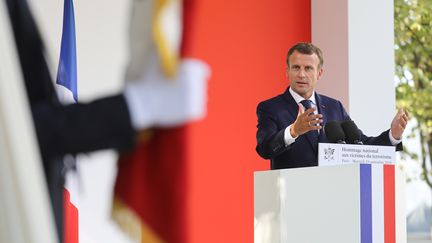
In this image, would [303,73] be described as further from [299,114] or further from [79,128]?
[79,128]

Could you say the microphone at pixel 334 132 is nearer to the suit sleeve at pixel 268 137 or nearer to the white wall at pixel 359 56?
the suit sleeve at pixel 268 137

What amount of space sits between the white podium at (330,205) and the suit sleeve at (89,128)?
321 cm

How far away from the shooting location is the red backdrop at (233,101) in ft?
22.7

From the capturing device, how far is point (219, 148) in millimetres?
6996

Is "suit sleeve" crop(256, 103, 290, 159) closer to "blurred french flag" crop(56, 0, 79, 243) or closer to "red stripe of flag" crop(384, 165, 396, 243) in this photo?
"red stripe of flag" crop(384, 165, 396, 243)

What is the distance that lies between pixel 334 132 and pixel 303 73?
447 millimetres

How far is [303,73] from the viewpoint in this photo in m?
4.61

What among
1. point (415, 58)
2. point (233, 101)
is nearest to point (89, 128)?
point (233, 101)

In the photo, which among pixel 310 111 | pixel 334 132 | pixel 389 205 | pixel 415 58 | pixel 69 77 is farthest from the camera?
pixel 415 58

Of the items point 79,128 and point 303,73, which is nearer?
point 79,128

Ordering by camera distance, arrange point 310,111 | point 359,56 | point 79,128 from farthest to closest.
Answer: point 359,56, point 310,111, point 79,128

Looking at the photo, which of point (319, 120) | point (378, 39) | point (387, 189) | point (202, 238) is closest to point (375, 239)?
point (387, 189)

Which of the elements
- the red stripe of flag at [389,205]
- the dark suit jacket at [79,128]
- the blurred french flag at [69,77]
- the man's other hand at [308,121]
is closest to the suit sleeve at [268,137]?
the man's other hand at [308,121]

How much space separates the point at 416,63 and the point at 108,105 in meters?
13.6
